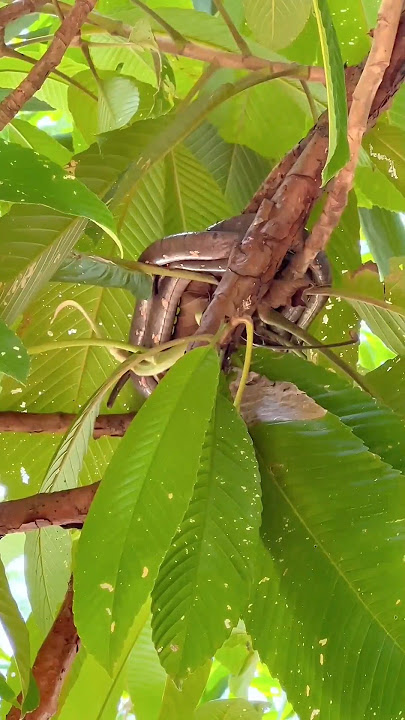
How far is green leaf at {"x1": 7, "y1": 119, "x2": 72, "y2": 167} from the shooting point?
2.60 ft

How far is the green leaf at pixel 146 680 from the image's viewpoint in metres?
0.65

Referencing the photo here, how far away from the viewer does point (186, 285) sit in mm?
524

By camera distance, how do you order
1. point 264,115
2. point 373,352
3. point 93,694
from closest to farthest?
1. point 93,694
2. point 264,115
3. point 373,352

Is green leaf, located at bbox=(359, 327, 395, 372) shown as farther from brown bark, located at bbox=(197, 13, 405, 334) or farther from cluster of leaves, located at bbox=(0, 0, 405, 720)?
brown bark, located at bbox=(197, 13, 405, 334)

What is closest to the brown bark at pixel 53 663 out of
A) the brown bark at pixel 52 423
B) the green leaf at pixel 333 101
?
the brown bark at pixel 52 423

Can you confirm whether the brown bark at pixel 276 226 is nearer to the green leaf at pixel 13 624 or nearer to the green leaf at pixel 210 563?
the green leaf at pixel 210 563

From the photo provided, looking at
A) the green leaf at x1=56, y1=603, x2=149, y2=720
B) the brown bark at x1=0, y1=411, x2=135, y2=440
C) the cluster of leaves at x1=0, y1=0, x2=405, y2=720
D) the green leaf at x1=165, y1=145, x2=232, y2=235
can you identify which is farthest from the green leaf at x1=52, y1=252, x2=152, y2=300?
the green leaf at x1=56, y1=603, x2=149, y2=720

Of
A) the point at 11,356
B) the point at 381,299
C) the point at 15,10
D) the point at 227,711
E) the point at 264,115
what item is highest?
the point at 264,115

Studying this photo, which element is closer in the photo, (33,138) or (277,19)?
(277,19)

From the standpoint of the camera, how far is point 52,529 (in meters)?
0.55

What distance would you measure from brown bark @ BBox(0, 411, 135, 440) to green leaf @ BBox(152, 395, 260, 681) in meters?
0.17

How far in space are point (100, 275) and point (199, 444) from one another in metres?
0.17

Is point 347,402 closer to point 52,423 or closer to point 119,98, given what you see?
point 52,423

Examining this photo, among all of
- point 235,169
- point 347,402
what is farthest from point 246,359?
point 235,169
